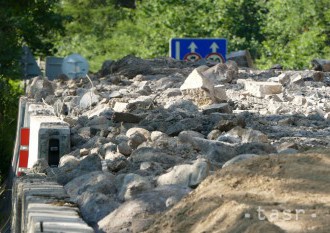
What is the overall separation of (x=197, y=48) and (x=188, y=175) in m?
14.8

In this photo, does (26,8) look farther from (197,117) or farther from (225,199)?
(225,199)

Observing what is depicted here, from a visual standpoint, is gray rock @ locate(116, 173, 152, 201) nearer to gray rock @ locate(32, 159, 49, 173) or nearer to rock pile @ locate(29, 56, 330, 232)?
rock pile @ locate(29, 56, 330, 232)

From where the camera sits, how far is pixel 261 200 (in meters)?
6.55

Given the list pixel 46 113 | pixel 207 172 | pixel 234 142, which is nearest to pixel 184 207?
pixel 207 172

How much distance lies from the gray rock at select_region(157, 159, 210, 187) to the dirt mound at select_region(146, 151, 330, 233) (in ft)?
1.20

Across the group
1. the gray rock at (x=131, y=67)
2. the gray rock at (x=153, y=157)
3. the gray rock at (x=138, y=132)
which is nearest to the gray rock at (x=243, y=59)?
the gray rock at (x=131, y=67)

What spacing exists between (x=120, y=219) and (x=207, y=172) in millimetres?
731

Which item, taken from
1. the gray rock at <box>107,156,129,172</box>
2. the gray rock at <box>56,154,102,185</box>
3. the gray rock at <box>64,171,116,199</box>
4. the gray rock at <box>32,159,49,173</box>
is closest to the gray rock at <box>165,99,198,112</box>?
the gray rock at <box>32,159,49,173</box>

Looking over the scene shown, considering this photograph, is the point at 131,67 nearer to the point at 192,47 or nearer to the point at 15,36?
the point at 192,47

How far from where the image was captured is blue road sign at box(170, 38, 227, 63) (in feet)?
72.9

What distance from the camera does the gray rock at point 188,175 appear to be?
763 cm

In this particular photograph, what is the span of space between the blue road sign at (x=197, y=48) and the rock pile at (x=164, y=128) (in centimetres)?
358

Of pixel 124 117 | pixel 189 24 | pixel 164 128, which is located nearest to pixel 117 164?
pixel 164 128

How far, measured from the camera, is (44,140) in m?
11.0
